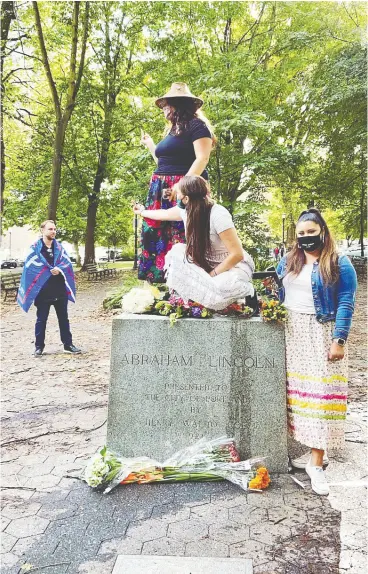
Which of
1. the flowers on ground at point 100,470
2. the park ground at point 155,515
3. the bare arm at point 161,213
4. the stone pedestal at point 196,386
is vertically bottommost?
the park ground at point 155,515

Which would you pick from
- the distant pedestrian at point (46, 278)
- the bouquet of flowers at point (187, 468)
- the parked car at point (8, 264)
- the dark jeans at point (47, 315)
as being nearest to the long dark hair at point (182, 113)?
the bouquet of flowers at point (187, 468)

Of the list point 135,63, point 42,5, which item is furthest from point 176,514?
point 135,63

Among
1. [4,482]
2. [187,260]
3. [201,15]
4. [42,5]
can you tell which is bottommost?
[4,482]

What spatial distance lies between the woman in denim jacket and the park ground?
0.35 meters

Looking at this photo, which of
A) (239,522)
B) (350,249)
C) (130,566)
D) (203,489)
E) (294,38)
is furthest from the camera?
(350,249)

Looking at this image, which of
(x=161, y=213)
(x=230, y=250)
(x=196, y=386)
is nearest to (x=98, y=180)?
(x=161, y=213)

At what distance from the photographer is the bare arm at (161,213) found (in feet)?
15.0

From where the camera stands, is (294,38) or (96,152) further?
(96,152)

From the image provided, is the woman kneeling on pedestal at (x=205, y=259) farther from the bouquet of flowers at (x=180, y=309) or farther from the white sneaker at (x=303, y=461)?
the white sneaker at (x=303, y=461)

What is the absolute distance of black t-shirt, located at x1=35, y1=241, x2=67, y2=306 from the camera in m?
8.36

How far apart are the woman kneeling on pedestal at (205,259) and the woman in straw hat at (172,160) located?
457 millimetres

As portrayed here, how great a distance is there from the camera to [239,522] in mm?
3412

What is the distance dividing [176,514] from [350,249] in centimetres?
3934

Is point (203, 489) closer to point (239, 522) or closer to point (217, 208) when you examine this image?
point (239, 522)
